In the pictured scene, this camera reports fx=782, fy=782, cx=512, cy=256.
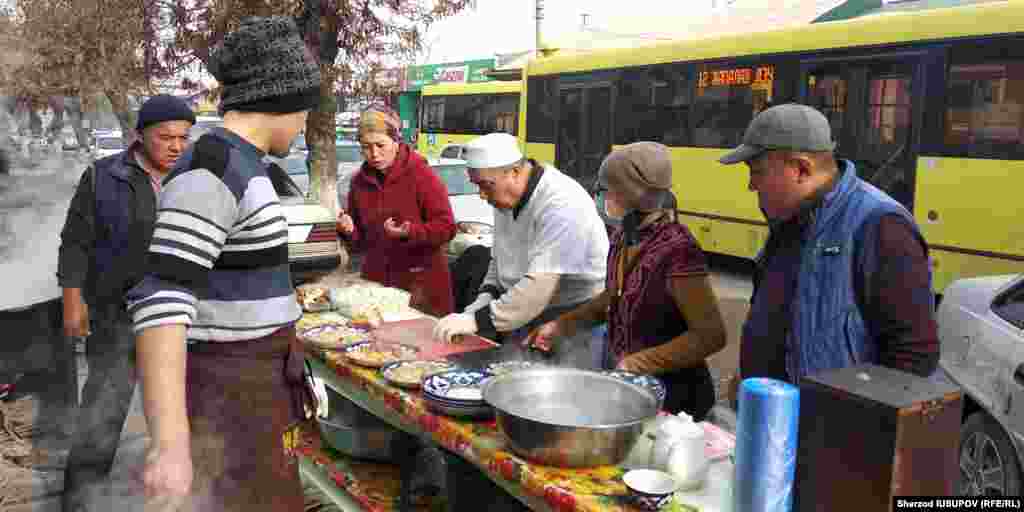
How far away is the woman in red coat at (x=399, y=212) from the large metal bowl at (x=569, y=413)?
1.99 m

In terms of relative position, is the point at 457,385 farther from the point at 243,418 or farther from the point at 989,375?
the point at 989,375

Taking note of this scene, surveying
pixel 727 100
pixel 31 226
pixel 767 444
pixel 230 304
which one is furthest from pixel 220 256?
pixel 727 100

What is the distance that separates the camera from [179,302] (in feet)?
5.87

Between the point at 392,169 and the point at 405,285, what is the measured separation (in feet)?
→ 2.07

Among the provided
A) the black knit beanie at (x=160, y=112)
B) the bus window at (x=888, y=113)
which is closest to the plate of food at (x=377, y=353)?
the black knit beanie at (x=160, y=112)

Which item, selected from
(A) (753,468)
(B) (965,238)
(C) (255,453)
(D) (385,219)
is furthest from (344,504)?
(B) (965,238)

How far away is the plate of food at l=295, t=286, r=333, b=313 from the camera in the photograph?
384cm

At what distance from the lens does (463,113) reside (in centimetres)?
1900

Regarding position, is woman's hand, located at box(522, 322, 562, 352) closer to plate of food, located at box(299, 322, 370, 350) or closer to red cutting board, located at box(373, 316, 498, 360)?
red cutting board, located at box(373, 316, 498, 360)

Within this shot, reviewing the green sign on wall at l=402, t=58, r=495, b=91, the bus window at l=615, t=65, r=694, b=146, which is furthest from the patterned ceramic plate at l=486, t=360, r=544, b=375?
the green sign on wall at l=402, t=58, r=495, b=91

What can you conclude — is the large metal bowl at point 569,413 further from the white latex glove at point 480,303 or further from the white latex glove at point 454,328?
the white latex glove at point 480,303

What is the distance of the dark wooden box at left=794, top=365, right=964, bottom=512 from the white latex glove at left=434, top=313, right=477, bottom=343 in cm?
177

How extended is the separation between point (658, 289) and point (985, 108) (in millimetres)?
6710

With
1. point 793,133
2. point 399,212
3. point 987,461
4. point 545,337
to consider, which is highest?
point 793,133
